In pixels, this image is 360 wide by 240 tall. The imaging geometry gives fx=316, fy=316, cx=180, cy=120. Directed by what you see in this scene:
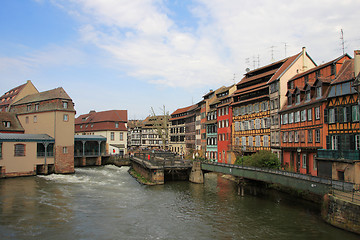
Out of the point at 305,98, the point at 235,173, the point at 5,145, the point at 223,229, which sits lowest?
the point at 223,229

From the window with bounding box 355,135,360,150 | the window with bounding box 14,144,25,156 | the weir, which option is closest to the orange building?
the window with bounding box 355,135,360,150

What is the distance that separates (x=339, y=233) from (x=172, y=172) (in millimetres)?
25008

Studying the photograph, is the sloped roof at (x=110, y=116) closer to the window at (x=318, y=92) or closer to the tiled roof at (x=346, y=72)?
the window at (x=318, y=92)

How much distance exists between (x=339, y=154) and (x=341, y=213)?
24.5 feet

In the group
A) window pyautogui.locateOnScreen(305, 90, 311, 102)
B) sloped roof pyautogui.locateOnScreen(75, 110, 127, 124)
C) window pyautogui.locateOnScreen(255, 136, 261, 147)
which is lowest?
window pyautogui.locateOnScreen(255, 136, 261, 147)

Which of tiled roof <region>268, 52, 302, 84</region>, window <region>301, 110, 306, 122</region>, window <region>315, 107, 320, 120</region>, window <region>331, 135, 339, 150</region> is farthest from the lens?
tiled roof <region>268, 52, 302, 84</region>

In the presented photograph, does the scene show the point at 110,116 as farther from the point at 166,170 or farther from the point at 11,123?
the point at 166,170

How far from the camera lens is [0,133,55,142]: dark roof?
42.2 m

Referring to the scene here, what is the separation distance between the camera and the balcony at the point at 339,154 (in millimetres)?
23609

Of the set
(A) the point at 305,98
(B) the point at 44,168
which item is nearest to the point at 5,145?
(B) the point at 44,168

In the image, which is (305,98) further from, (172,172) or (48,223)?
(48,223)

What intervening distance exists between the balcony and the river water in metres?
4.44

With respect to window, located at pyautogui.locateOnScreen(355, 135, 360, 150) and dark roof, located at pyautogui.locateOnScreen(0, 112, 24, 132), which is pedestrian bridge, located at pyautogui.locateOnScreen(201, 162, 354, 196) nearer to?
window, located at pyautogui.locateOnScreen(355, 135, 360, 150)

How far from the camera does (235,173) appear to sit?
32.4 metres
